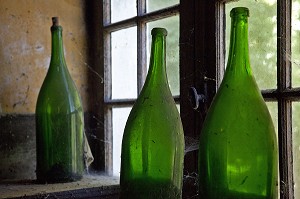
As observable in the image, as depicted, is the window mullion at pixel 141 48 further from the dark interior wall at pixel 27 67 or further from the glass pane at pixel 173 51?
the dark interior wall at pixel 27 67

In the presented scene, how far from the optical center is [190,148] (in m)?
0.90

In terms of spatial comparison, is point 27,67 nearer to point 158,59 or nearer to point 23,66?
point 23,66

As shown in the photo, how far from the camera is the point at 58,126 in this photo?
1019 mm

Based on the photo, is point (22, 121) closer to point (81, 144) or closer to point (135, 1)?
point (81, 144)

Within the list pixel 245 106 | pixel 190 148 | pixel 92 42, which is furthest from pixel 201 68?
pixel 92 42

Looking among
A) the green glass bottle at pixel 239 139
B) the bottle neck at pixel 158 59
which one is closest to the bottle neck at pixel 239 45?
the green glass bottle at pixel 239 139

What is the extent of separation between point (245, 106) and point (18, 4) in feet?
2.51

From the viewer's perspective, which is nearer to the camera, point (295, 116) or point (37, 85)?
point (295, 116)

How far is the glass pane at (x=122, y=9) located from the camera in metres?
1.13

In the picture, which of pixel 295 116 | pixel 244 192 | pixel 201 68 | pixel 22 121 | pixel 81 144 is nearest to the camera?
Answer: pixel 244 192

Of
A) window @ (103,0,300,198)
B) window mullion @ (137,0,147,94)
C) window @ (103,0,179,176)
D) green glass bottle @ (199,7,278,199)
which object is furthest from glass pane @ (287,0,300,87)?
window mullion @ (137,0,147,94)

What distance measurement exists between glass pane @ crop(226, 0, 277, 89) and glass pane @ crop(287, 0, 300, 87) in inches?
1.5

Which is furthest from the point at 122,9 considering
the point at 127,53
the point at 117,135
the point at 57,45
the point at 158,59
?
the point at 158,59

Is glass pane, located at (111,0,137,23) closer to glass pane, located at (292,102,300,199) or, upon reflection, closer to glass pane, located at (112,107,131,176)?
glass pane, located at (112,107,131,176)
